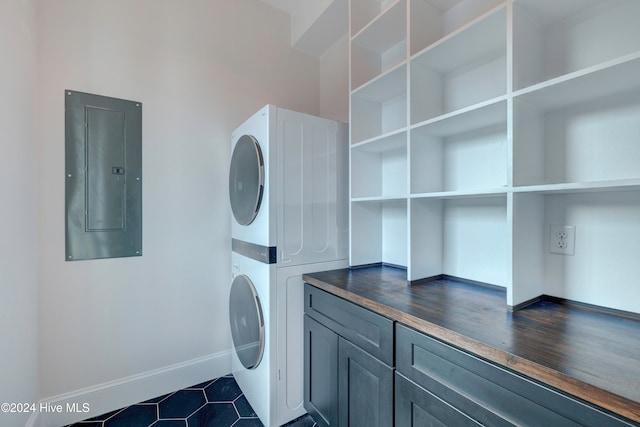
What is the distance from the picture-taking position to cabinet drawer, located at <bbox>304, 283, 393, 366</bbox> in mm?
1038

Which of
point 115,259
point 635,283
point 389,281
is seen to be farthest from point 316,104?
point 635,283

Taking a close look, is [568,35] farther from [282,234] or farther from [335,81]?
[335,81]

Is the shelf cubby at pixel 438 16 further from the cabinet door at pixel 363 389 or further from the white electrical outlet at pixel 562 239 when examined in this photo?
the cabinet door at pixel 363 389

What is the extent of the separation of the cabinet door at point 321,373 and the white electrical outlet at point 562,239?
0.99m

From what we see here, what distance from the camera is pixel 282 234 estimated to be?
4.89 ft

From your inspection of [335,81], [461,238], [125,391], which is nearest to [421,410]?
[461,238]

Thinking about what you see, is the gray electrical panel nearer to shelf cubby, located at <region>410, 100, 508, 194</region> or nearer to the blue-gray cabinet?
the blue-gray cabinet

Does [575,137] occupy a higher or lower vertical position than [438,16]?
lower

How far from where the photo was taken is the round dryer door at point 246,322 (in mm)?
1522

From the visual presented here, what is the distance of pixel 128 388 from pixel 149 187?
1.27 meters

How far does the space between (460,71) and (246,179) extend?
1.29m

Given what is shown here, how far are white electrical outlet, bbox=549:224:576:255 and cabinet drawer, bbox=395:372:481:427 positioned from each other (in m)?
0.75

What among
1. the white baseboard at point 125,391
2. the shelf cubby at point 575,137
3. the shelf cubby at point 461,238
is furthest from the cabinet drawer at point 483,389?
the white baseboard at point 125,391

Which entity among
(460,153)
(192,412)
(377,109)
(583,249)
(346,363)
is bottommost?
(192,412)
